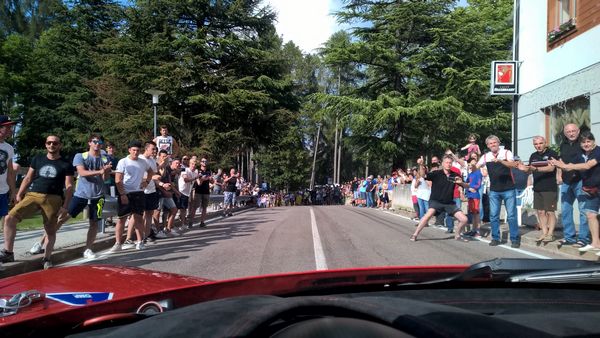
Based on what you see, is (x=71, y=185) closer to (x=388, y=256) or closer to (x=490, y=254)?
(x=388, y=256)

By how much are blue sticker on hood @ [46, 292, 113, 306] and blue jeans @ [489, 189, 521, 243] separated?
338 inches

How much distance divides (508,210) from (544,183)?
0.91 metres

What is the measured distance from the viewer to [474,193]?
11031mm

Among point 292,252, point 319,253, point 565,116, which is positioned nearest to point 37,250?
point 292,252

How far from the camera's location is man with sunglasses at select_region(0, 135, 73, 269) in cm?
692

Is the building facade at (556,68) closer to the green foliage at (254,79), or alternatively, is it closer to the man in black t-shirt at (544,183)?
the man in black t-shirt at (544,183)

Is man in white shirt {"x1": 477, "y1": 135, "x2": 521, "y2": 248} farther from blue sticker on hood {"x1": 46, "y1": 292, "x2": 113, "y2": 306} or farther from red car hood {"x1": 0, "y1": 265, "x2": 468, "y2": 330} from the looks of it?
blue sticker on hood {"x1": 46, "y1": 292, "x2": 113, "y2": 306}

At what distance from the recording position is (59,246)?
337 inches

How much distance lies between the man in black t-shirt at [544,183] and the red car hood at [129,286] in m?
7.67

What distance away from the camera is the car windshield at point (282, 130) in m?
8.39

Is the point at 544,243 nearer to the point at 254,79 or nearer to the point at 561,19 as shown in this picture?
the point at 561,19

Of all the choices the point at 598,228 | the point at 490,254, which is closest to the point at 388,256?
the point at 490,254

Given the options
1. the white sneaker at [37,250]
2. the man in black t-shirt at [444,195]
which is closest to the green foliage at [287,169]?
the man in black t-shirt at [444,195]

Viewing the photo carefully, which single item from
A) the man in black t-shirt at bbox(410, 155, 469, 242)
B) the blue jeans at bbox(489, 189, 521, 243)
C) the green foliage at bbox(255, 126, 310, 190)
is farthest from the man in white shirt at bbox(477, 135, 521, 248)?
the green foliage at bbox(255, 126, 310, 190)
